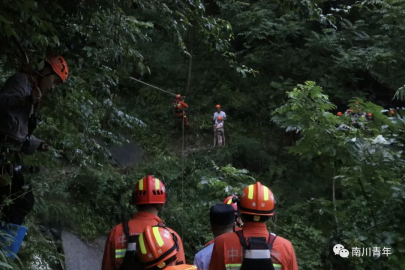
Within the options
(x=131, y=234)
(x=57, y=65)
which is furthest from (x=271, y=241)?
(x=57, y=65)

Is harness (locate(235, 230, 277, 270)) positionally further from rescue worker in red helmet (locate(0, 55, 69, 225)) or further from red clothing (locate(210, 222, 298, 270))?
rescue worker in red helmet (locate(0, 55, 69, 225))

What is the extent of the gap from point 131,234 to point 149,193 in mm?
426

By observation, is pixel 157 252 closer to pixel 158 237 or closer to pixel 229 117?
Answer: pixel 158 237

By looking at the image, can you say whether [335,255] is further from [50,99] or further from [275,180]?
[275,180]

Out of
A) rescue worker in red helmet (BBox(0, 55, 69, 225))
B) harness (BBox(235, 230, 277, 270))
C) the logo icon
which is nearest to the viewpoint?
harness (BBox(235, 230, 277, 270))

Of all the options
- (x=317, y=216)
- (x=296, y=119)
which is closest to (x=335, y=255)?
(x=317, y=216)

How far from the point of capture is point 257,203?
10.2ft

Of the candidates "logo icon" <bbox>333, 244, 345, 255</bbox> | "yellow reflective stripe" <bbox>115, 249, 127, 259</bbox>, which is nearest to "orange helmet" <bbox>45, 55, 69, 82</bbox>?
"yellow reflective stripe" <bbox>115, 249, 127, 259</bbox>

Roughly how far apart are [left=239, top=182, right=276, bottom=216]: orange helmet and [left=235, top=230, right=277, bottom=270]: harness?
0.19 metres

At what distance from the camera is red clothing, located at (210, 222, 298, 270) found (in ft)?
9.82

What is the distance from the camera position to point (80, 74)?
526cm

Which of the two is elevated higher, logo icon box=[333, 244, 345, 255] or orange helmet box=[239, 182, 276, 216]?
orange helmet box=[239, 182, 276, 216]

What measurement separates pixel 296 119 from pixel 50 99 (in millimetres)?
2526

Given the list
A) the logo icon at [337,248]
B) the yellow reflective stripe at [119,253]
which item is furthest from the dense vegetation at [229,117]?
the yellow reflective stripe at [119,253]
